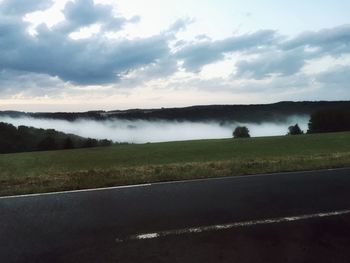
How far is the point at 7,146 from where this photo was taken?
82.1 m

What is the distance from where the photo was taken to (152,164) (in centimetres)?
1498

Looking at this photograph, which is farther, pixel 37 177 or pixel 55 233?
pixel 37 177

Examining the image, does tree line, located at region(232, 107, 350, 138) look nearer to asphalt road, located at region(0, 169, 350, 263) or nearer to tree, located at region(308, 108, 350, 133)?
tree, located at region(308, 108, 350, 133)

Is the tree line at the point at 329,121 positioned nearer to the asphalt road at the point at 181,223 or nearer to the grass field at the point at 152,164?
the grass field at the point at 152,164

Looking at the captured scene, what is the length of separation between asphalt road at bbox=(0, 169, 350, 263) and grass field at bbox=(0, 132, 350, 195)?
67.5 inches

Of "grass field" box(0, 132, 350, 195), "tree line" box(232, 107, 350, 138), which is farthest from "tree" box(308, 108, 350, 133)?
"grass field" box(0, 132, 350, 195)

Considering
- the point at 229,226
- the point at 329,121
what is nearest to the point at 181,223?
the point at 229,226

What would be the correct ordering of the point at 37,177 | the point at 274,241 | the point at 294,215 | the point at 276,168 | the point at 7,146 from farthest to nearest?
the point at 7,146
the point at 276,168
the point at 37,177
the point at 294,215
the point at 274,241

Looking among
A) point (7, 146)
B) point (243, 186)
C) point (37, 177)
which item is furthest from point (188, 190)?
point (7, 146)

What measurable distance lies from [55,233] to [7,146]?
82.7 meters

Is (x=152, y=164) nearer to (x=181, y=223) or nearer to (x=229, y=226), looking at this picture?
(x=181, y=223)

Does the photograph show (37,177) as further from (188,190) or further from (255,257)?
(255,257)

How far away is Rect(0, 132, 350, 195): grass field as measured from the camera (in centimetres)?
1097

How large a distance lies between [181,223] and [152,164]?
846cm
